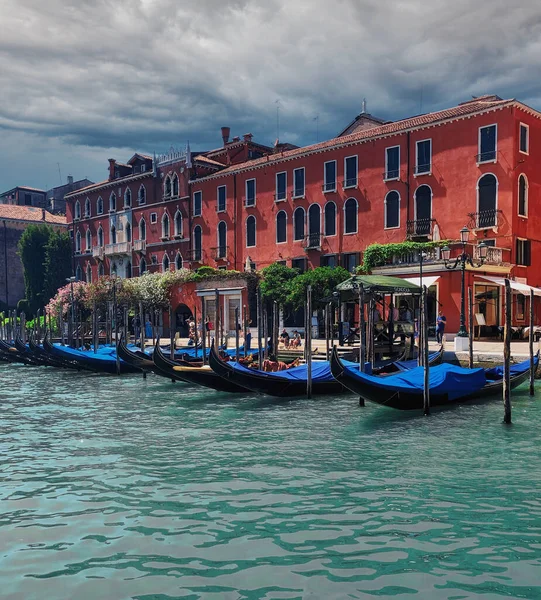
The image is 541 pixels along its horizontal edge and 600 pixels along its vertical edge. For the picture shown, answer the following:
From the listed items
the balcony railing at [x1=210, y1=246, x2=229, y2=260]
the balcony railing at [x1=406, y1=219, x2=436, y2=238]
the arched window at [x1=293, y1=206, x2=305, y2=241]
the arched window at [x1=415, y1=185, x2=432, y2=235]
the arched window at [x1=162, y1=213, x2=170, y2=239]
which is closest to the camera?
the balcony railing at [x1=406, y1=219, x2=436, y2=238]

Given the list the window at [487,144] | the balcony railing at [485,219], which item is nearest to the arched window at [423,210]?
the balcony railing at [485,219]

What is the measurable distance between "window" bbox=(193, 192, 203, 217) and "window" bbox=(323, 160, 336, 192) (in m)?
7.79

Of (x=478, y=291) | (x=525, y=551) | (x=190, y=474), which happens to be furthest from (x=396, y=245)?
(x=525, y=551)

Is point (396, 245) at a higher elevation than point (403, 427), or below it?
higher

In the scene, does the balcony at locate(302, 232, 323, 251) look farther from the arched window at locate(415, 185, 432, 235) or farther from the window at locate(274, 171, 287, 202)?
the arched window at locate(415, 185, 432, 235)

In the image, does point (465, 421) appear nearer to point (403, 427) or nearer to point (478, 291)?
point (403, 427)

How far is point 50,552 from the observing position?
4.72 meters

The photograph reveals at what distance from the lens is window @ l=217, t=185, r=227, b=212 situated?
30125 millimetres

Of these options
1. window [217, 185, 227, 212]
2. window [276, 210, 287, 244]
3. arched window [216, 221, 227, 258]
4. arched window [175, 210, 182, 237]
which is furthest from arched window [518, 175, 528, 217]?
arched window [175, 210, 182, 237]

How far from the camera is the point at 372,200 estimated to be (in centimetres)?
2414

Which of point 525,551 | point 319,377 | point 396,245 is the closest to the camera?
point 525,551

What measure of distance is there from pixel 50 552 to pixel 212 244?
26.3 metres

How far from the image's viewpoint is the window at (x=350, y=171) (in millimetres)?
24766

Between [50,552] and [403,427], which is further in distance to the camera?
[403,427]
